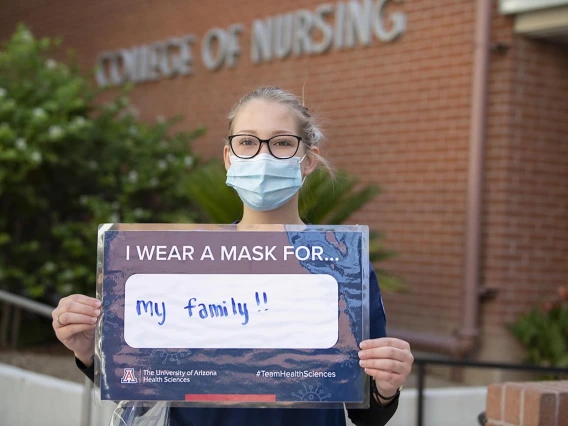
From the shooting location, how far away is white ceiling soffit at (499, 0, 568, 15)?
6.80 meters

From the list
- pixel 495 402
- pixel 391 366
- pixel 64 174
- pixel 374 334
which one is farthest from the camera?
pixel 64 174

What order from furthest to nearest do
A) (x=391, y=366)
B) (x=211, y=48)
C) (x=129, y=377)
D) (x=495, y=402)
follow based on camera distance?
(x=211, y=48) < (x=495, y=402) < (x=129, y=377) < (x=391, y=366)

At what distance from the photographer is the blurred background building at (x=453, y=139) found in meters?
7.22

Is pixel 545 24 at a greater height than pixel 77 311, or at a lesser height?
greater

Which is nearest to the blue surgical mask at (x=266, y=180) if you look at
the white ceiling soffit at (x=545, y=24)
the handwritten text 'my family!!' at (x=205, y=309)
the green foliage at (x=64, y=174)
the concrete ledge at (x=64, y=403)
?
the handwritten text 'my family!!' at (x=205, y=309)

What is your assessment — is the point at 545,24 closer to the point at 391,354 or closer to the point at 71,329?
the point at 391,354

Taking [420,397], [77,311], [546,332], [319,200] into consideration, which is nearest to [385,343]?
[77,311]

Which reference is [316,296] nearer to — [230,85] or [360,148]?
[360,148]

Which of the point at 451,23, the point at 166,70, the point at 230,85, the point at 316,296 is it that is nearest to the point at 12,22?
the point at 166,70

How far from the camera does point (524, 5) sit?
699cm

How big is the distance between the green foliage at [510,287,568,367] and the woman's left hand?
5.29m

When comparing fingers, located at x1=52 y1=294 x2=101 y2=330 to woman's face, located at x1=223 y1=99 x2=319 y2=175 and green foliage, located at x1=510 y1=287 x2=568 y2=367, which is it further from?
green foliage, located at x1=510 y1=287 x2=568 y2=367

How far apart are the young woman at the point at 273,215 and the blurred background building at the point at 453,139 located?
4126mm

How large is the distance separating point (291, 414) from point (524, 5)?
18.5 ft
